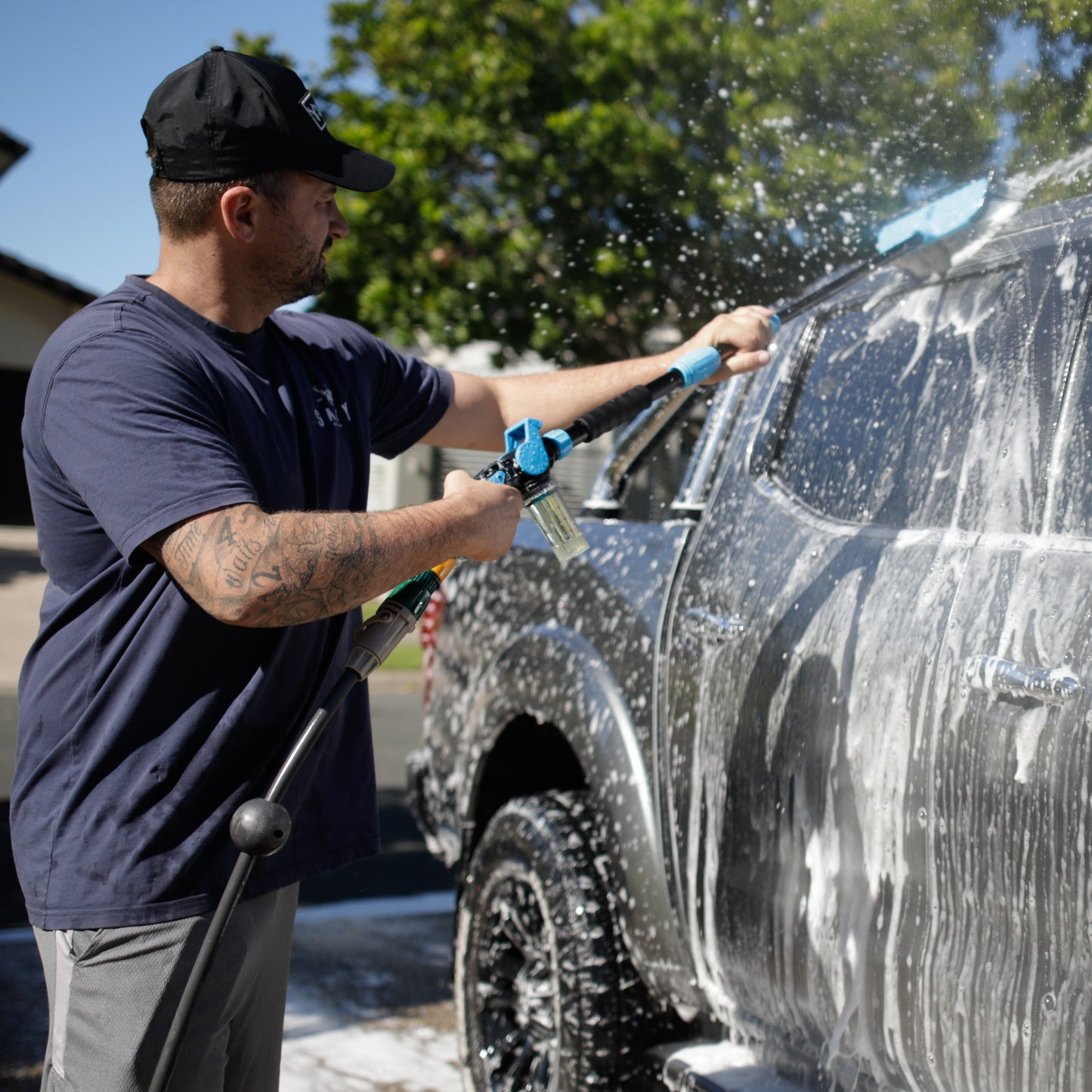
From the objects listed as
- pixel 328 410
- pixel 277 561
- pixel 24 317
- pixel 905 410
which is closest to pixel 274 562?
pixel 277 561

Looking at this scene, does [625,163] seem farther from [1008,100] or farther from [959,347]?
[959,347]

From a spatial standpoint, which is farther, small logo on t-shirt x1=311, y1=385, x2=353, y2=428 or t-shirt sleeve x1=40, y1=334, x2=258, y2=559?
small logo on t-shirt x1=311, y1=385, x2=353, y2=428

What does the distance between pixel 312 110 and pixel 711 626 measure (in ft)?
3.80

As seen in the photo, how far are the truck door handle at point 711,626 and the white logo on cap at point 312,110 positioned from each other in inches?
44.0

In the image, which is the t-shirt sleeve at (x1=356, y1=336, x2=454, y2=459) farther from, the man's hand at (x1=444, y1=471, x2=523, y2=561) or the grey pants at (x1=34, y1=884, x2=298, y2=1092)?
the grey pants at (x1=34, y1=884, x2=298, y2=1092)

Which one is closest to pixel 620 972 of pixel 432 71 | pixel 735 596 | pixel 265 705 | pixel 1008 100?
pixel 735 596

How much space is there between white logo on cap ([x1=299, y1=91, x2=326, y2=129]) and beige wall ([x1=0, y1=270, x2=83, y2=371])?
16.6 meters

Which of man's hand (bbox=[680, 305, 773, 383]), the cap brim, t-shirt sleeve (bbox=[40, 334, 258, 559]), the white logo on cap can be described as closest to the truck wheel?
man's hand (bbox=[680, 305, 773, 383])

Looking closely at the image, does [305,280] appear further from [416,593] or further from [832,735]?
[832,735]

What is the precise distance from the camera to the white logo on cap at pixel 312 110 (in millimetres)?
1938

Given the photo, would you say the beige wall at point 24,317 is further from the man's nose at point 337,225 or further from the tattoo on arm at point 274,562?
the tattoo on arm at point 274,562

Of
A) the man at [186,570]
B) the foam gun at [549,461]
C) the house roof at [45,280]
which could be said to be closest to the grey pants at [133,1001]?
the man at [186,570]

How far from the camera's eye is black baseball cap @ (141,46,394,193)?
1824mm

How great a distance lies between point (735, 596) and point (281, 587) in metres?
0.95
